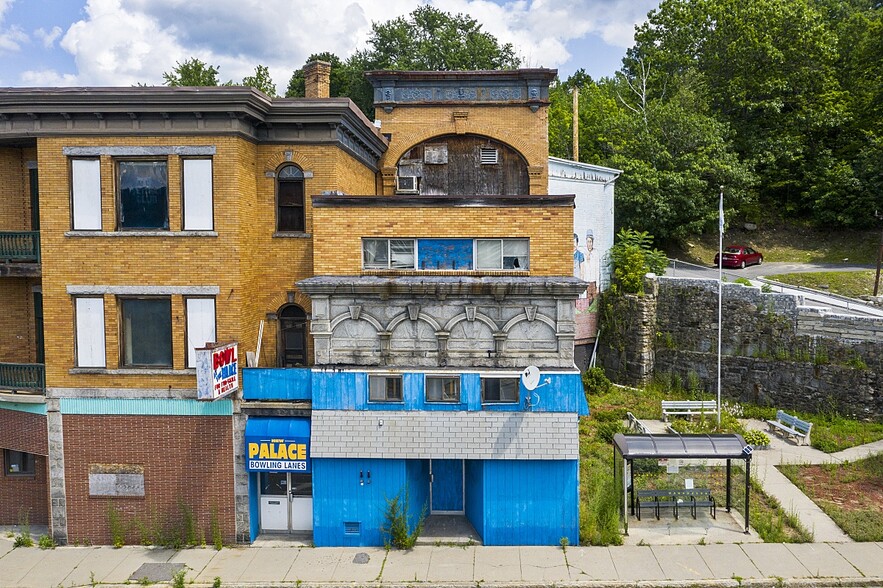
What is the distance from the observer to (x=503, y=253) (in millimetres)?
13805

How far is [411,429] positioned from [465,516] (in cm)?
313

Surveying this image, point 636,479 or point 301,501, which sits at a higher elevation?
point 301,501

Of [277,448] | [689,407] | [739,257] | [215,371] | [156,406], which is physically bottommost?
[689,407]

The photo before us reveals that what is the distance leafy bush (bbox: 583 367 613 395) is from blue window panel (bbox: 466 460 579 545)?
1181cm

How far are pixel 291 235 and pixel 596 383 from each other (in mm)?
15143

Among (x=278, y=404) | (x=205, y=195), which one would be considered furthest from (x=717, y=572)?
(x=205, y=195)

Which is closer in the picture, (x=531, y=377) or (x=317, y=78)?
(x=531, y=377)

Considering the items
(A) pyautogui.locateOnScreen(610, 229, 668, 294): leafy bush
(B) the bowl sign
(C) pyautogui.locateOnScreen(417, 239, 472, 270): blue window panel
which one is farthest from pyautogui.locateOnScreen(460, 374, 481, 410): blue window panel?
(A) pyautogui.locateOnScreen(610, 229, 668, 294): leafy bush

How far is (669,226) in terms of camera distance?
117ft

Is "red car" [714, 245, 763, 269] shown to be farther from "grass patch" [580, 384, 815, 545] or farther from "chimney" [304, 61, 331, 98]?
"chimney" [304, 61, 331, 98]

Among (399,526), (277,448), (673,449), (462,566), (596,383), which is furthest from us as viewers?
(596,383)

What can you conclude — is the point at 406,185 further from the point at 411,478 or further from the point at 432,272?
the point at 411,478

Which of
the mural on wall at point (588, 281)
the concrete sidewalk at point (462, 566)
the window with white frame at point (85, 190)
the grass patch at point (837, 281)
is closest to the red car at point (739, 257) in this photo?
the grass patch at point (837, 281)

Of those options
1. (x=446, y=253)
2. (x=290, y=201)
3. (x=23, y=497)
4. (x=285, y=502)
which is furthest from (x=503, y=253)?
(x=23, y=497)
